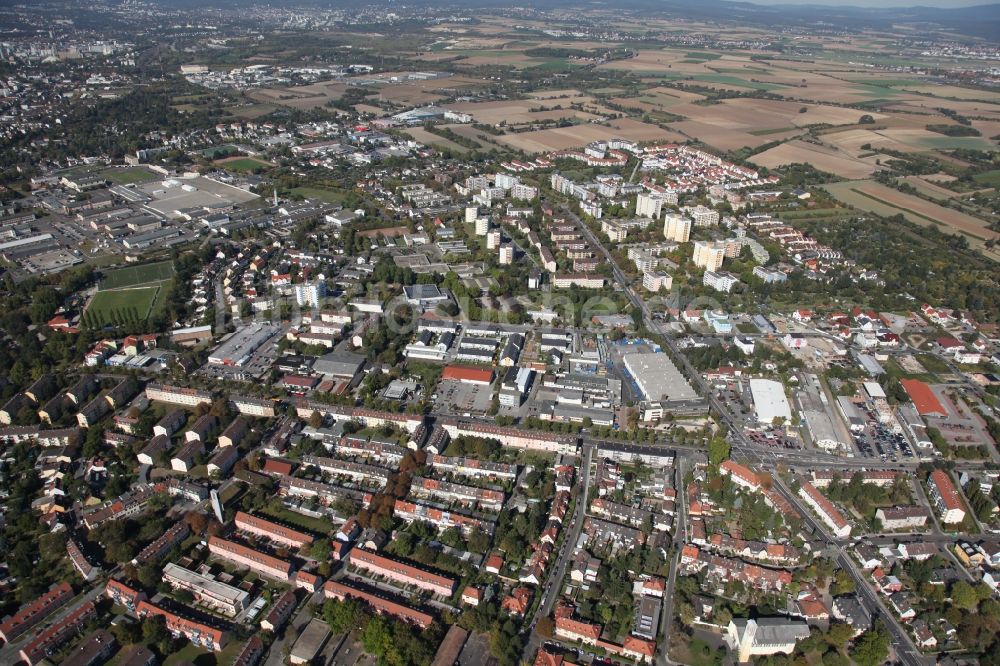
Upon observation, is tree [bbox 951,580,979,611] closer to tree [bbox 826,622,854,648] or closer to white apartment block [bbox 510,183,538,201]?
tree [bbox 826,622,854,648]

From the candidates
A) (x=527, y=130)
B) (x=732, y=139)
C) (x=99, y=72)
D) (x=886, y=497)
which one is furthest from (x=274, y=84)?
(x=886, y=497)

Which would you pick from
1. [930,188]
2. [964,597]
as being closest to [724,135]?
[930,188]

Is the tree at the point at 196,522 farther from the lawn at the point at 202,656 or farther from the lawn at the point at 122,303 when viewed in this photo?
the lawn at the point at 122,303

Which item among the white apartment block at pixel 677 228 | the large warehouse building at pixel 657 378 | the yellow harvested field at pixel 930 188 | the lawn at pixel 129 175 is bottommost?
the lawn at pixel 129 175

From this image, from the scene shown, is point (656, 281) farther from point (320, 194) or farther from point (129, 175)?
point (129, 175)

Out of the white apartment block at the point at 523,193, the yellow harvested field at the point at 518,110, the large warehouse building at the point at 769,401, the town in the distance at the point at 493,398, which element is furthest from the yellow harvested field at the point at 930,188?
the large warehouse building at the point at 769,401

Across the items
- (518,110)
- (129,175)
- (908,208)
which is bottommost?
(129,175)

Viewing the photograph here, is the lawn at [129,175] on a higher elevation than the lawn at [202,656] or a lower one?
lower
